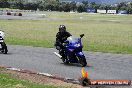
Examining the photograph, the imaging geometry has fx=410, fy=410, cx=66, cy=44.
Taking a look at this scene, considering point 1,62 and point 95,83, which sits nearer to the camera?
point 95,83

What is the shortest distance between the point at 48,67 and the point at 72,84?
4.60 m

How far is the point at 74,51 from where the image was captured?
1703 centimetres

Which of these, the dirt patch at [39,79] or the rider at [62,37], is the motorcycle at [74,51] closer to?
the rider at [62,37]

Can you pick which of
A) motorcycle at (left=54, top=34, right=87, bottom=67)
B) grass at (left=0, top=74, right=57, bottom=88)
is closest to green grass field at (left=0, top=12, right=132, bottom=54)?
motorcycle at (left=54, top=34, right=87, bottom=67)

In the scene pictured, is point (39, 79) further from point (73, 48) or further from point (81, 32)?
point (81, 32)

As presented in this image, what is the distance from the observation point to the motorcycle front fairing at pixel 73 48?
55.6 feet

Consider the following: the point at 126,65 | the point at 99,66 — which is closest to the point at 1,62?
the point at 99,66

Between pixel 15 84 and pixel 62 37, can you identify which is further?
pixel 62 37

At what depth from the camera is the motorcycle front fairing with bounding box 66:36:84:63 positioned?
1695cm

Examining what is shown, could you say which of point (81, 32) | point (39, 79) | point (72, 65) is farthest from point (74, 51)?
point (81, 32)

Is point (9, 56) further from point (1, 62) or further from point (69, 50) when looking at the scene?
point (69, 50)

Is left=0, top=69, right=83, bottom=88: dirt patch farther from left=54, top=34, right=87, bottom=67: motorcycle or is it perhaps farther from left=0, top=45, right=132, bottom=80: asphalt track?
left=54, top=34, right=87, bottom=67: motorcycle

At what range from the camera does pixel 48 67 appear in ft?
52.5

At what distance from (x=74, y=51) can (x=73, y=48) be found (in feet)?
0.44
